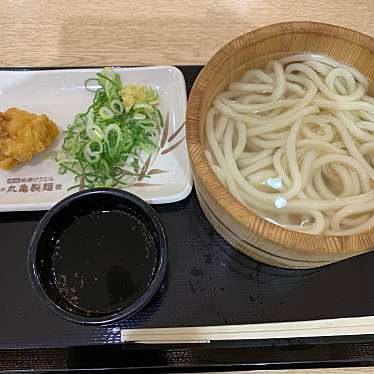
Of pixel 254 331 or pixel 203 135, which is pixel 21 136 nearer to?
pixel 203 135

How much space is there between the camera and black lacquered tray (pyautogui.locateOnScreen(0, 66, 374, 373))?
51.8 inches

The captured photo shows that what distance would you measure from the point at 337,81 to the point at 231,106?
1.07 ft

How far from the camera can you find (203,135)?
1296mm

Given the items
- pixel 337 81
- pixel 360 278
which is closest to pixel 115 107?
pixel 337 81

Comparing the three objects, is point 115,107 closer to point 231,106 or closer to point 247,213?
point 231,106

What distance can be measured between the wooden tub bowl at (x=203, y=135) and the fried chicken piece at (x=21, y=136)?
561 mm

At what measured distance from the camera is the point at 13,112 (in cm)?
159

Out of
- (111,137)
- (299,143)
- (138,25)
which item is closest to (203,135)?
(299,143)

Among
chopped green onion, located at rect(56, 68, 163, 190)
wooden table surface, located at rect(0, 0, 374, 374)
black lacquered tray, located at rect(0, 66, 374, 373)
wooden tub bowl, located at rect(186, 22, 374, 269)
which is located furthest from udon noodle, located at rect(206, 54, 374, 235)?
wooden table surface, located at rect(0, 0, 374, 374)

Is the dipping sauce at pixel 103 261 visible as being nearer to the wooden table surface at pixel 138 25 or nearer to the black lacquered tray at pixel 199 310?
the black lacquered tray at pixel 199 310

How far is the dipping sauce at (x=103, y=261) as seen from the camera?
1.32 metres

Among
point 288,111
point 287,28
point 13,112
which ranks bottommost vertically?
point 13,112

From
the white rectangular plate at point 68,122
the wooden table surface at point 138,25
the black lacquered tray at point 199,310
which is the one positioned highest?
the wooden table surface at point 138,25

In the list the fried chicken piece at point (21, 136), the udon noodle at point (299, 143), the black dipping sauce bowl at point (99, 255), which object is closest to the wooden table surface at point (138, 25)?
the fried chicken piece at point (21, 136)
